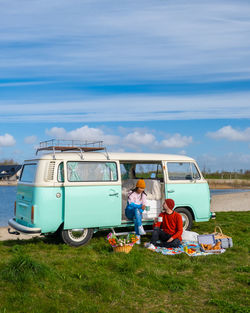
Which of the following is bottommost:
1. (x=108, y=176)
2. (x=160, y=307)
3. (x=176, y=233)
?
(x=160, y=307)

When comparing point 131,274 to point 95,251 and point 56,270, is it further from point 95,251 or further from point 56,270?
point 95,251

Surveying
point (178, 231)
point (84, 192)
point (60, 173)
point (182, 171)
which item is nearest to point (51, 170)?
point (60, 173)

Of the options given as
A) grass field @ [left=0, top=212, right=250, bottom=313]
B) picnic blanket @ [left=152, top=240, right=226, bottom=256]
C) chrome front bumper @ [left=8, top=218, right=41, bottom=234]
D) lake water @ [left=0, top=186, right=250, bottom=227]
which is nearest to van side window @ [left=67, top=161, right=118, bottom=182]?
chrome front bumper @ [left=8, top=218, right=41, bottom=234]

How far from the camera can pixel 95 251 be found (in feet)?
27.8

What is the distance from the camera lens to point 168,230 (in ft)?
28.8

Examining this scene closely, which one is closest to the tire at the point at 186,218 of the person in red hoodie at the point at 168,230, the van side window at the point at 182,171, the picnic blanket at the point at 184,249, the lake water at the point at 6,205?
the van side window at the point at 182,171

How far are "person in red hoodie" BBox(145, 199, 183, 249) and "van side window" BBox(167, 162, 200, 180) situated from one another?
1788mm

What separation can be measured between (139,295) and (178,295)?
0.57m

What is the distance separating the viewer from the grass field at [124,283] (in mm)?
5230

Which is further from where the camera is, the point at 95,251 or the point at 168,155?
the point at 168,155

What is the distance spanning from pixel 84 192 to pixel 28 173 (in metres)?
1.51

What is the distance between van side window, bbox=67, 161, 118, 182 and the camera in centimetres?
899

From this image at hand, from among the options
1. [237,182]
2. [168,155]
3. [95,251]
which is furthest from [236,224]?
[237,182]

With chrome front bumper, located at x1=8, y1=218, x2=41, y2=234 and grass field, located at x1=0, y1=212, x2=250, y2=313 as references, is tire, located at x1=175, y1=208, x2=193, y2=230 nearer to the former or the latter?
grass field, located at x1=0, y1=212, x2=250, y2=313
